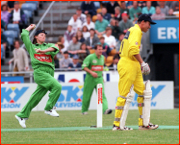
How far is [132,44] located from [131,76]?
2.02 ft

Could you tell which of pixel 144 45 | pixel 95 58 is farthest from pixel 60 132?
pixel 144 45

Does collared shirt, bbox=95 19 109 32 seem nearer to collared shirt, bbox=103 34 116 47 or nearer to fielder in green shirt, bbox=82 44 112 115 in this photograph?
collared shirt, bbox=103 34 116 47

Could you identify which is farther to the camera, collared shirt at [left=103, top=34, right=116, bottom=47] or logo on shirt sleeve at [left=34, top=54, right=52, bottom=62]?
collared shirt at [left=103, top=34, right=116, bottom=47]

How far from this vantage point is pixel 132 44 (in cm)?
924

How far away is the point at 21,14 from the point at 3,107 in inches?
244

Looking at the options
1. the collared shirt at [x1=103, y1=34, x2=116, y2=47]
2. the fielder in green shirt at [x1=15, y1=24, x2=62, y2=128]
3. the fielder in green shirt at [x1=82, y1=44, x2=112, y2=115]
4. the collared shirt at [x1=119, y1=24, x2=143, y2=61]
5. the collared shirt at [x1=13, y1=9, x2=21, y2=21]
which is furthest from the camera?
the collared shirt at [x1=13, y1=9, x2=21, y2=21]

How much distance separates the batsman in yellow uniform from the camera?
9281 mm

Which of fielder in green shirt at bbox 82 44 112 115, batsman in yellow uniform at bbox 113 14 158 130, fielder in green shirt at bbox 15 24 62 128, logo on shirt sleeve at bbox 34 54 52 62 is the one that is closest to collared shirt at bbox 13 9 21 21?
fielder in green shirt at bbox 82 44 112 115

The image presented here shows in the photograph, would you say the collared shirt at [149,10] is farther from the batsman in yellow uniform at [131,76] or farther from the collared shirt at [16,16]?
the batsman in yellow uniform at [131,76]

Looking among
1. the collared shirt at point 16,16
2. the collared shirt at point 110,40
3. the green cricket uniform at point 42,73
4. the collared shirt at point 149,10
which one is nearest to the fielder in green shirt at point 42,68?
the green cricket uniform at point 42,73

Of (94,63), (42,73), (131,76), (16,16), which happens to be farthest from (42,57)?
(16,16)

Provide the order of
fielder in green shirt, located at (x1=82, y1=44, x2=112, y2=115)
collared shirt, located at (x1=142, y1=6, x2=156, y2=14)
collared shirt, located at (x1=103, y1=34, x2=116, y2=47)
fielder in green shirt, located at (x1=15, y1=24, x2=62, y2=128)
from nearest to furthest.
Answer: fielder in green shirt, located at (x1=15, y1=24, x2=62, y2=128), fielder in green shirt, located at (x1=82, y1=44, x2=112, y2=115), collared shirt, located at (x1=103, y1=34, x2=116, y2=47), collared shirt, located at (x1=142, y1=6, x2=156, y2=14)

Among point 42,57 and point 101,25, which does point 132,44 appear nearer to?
point 42,57

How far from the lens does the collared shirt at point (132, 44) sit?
30.3ft
